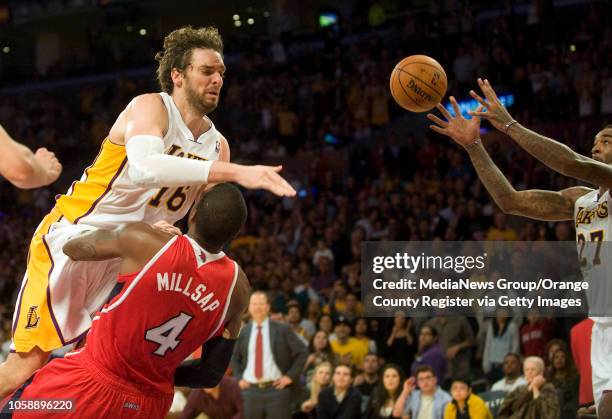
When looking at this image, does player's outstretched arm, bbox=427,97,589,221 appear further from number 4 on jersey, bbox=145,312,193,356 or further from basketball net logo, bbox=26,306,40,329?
basketball net logo, bbox=26,306,40,329

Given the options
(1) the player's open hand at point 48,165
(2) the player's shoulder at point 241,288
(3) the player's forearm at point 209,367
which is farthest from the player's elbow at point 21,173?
(3) the player's forearm at point 209,367

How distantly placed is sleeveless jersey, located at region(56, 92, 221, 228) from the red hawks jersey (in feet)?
3.11

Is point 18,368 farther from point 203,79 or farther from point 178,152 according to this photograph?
point 203,79

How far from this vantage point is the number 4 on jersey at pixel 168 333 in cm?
398

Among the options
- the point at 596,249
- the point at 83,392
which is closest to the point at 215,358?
the point at 83,392

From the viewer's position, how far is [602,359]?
207 inches

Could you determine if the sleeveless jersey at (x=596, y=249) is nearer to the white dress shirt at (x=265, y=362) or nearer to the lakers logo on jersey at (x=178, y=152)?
the lakers logo on jersey at (x=178, y=152)

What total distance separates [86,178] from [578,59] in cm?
1068

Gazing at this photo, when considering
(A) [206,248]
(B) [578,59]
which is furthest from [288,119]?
(A) [206,248]

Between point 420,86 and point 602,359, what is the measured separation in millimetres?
2127

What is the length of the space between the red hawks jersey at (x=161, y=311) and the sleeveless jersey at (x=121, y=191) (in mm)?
949

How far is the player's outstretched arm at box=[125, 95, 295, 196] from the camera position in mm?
3963

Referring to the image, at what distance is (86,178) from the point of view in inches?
197

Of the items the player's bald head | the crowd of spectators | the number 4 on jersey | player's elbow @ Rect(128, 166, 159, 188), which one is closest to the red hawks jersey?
the number 4 on jersey
